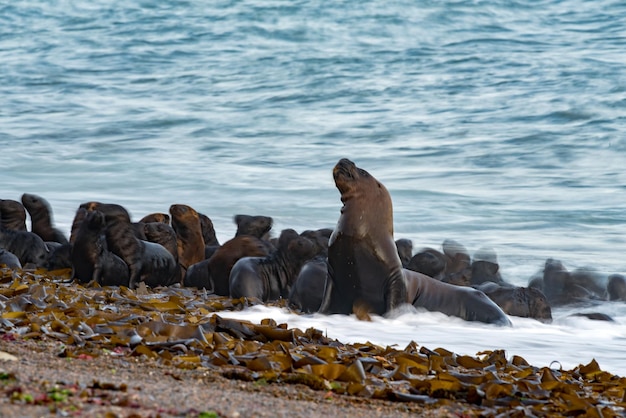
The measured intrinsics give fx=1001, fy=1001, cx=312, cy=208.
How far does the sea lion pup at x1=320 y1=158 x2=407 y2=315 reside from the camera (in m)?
7.73

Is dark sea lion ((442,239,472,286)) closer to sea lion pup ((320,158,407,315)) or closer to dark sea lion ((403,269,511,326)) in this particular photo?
dark sea lion ((403,269,511,326))

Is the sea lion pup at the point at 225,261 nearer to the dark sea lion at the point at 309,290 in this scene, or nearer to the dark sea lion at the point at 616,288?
the dark sea lion at the point at 309,290

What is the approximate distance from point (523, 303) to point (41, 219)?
5.99m

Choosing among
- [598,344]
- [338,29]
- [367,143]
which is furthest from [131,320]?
[338,29]

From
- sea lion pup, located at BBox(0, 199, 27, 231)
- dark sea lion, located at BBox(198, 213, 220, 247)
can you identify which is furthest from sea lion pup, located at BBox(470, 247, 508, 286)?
sea lion pup, located at BBox(0, 199, 27, 231)

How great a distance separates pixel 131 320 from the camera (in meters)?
5.80

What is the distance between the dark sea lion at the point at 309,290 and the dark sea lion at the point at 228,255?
1193 mm

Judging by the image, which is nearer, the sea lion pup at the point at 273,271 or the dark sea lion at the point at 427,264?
the sea lion pup at the point at 273,271

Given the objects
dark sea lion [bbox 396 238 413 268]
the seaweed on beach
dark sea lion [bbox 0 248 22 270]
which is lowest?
the seaweed on beach

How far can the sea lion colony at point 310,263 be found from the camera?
7.79m

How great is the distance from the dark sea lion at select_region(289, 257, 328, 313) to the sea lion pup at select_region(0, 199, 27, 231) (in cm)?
422

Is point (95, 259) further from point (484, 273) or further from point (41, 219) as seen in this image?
point (484, 273)

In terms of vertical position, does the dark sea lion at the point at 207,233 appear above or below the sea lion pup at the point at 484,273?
above

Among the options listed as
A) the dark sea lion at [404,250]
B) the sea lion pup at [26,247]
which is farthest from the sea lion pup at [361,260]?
the sea lion pup at [26,247]
